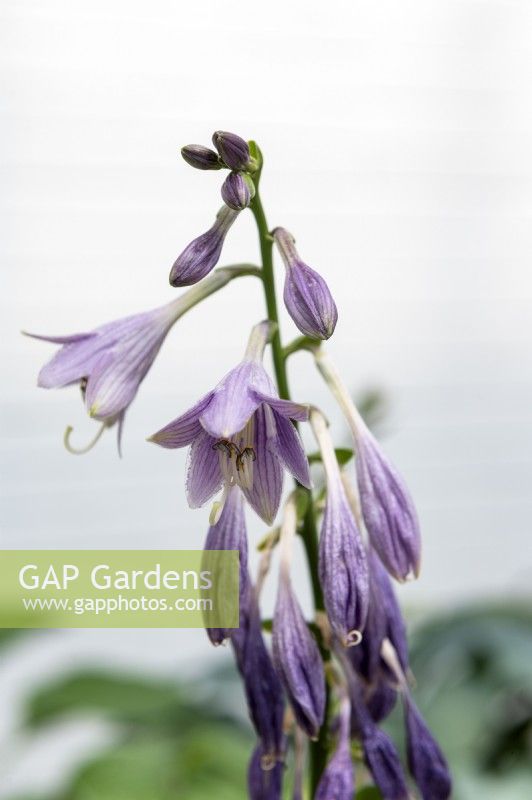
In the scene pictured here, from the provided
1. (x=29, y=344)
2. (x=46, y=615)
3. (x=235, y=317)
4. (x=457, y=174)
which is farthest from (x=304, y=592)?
(x=46, y=615)

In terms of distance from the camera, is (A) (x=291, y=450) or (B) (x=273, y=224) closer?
(A) (x=291, y=450)

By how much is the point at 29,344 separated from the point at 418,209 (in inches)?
55.3

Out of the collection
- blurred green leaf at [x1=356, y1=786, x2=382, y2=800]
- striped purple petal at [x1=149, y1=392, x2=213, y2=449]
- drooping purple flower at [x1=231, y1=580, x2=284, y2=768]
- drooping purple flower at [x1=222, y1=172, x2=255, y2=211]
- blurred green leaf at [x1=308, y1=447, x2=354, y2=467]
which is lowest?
blurred green leaf at [x1=356, y1=786, x2=382, y2=800]

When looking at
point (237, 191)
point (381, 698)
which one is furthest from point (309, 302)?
point (381, 698)

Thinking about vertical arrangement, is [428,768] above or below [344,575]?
below

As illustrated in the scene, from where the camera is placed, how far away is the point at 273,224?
148 inches

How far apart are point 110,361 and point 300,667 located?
33 centimetres

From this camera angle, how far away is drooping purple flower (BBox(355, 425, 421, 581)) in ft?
3.24

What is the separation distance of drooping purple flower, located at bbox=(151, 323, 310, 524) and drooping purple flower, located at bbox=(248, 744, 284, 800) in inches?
10.3

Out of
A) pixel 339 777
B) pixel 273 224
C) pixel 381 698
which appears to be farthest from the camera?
pixel 273 224

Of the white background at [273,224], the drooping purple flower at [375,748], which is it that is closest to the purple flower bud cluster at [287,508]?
the drooping purple flower at [375,748]

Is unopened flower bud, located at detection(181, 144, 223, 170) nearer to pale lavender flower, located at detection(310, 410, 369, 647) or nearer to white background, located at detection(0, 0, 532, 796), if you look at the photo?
pale lavender flower, located at detection(310, 410, 369, 647)

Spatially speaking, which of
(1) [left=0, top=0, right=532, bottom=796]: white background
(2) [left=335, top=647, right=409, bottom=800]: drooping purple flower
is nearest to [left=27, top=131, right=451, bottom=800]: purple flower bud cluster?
(2) [left=335, top=647, right=409, bottom=800]: drooping purple flower

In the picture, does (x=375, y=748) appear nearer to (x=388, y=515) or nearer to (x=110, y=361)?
(x=388, y=515)
